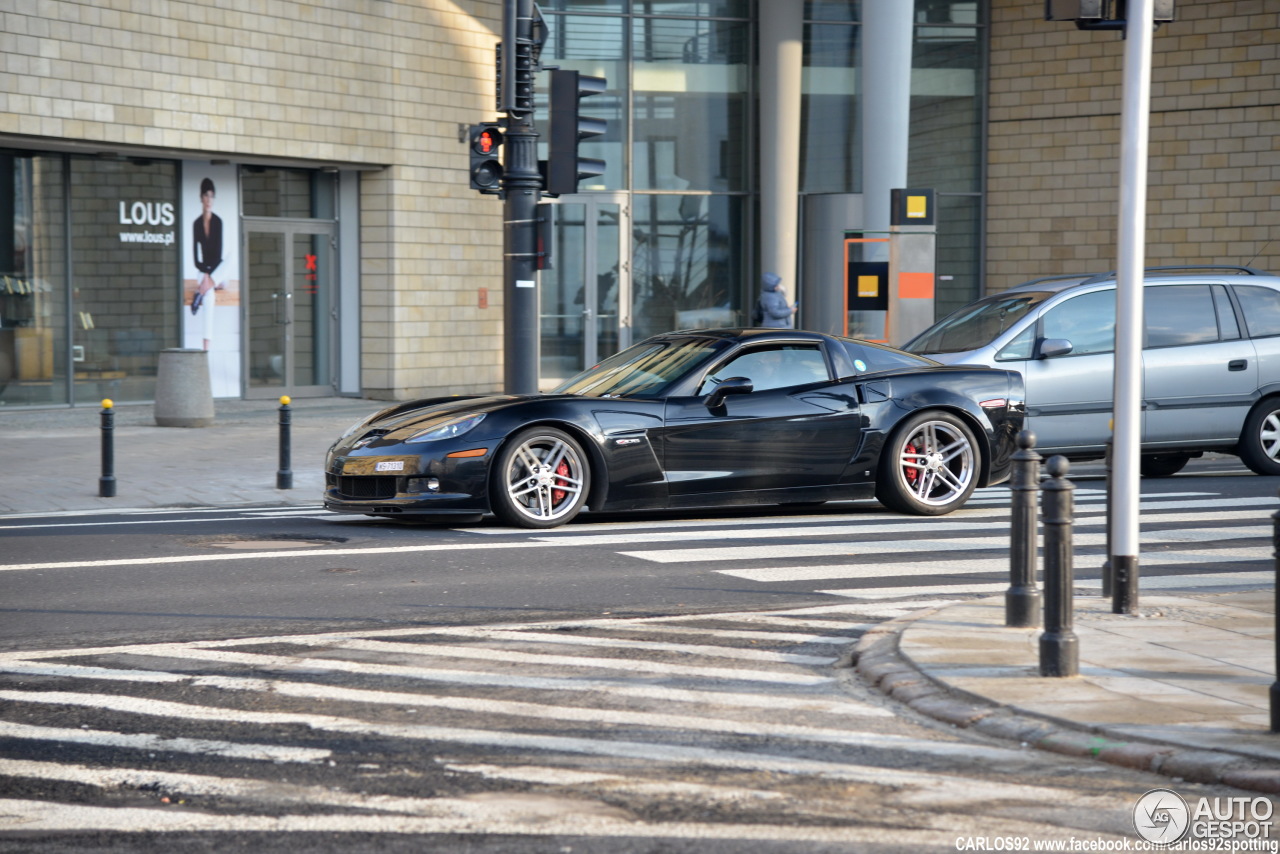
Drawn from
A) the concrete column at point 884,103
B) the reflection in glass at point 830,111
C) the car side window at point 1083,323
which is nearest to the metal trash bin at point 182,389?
the concrete column at point 884,103

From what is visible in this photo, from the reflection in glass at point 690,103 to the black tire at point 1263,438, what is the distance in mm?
14239

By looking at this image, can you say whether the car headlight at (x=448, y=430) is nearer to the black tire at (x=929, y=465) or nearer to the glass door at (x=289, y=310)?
the black tire at (x=929, y=465)

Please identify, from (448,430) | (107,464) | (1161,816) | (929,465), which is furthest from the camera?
(107,464)

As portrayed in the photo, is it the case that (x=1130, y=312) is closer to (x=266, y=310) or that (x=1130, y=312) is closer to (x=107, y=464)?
(x=107, y=464)

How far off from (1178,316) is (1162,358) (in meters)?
0.47

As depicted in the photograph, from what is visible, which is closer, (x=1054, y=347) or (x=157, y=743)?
(x=157, y=743)

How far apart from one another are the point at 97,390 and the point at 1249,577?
1662cm

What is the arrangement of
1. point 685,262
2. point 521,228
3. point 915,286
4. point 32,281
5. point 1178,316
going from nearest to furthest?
point 1178,316
point 521,228
point 915,286
point 32,281
point 685,262

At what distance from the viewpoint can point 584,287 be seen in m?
26.1

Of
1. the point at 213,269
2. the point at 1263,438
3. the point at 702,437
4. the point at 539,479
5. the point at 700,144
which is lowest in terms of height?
the point at 539,479

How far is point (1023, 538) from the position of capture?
6.69 m

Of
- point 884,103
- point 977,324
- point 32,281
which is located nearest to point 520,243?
point 977,324

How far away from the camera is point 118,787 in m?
4.73

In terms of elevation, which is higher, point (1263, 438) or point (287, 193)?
point (287, 193)
